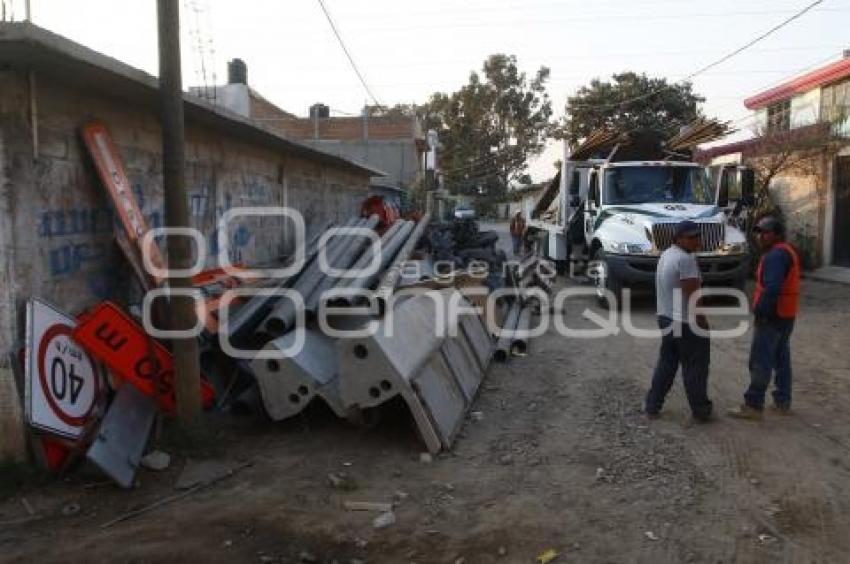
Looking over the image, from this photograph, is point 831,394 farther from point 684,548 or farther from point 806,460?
point 684,548

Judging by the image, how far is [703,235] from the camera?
1216 centimetres

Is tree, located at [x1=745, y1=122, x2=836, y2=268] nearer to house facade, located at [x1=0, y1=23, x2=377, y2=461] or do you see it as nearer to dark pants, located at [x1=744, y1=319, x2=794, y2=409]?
dark pants, located at [x1=744, y1=319, x2=794, y2=409]

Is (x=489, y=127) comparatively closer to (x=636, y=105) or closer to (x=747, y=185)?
(x=636, y=105)

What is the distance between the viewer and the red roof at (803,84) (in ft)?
60.7

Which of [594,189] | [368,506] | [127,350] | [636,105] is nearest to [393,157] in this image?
[636,105]

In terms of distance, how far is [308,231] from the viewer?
507 inches

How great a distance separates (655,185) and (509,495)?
33.2 ft

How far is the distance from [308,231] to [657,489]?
9072 millimetres

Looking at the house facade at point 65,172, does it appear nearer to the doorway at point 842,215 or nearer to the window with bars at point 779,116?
the doorway at point 842,215

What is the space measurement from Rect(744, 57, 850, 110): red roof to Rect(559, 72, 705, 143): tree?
12744mm

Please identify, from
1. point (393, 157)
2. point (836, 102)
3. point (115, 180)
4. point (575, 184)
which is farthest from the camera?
point (393, 157)

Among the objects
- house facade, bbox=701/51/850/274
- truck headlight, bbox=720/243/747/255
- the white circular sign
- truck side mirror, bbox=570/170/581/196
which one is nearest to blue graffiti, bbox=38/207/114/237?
the white circular sign

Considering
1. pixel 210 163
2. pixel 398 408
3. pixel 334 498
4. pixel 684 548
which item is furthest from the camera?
pixel 210 163

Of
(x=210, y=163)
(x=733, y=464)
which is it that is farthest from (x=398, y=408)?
(x=210, y=163)
